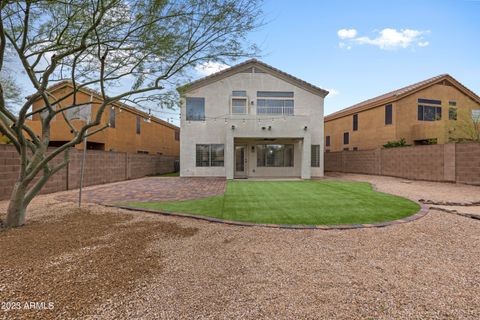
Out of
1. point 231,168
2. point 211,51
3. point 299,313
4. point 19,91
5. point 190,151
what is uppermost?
point 211,51

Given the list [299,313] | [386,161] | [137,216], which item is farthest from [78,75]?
[386,161]

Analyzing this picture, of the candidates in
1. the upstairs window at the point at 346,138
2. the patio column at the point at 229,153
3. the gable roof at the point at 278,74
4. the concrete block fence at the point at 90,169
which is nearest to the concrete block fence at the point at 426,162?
the upstairs window at the point at 346,138

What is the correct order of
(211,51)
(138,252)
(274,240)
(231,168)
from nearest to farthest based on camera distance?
(138,252) → (274,240) → (211,51) → (231,168)

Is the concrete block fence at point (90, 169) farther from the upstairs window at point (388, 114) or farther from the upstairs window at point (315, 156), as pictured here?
the upstairs window at point (388, 114)

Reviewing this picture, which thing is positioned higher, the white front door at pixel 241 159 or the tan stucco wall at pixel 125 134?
the tan stucco wall at pixel 125 134

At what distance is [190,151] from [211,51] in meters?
11.4

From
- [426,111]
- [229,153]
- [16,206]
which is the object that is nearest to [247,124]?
[229,153]

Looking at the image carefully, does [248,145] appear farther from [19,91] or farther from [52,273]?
[52,273]

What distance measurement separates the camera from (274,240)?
449 cm

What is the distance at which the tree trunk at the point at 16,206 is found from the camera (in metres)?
4.90

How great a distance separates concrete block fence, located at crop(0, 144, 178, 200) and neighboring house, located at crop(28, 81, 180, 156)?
283 cm

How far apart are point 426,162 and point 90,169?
18.6 meters

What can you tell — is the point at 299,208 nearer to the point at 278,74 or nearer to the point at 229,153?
the point at 229,153

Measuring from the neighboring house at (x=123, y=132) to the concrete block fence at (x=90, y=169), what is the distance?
283cm
